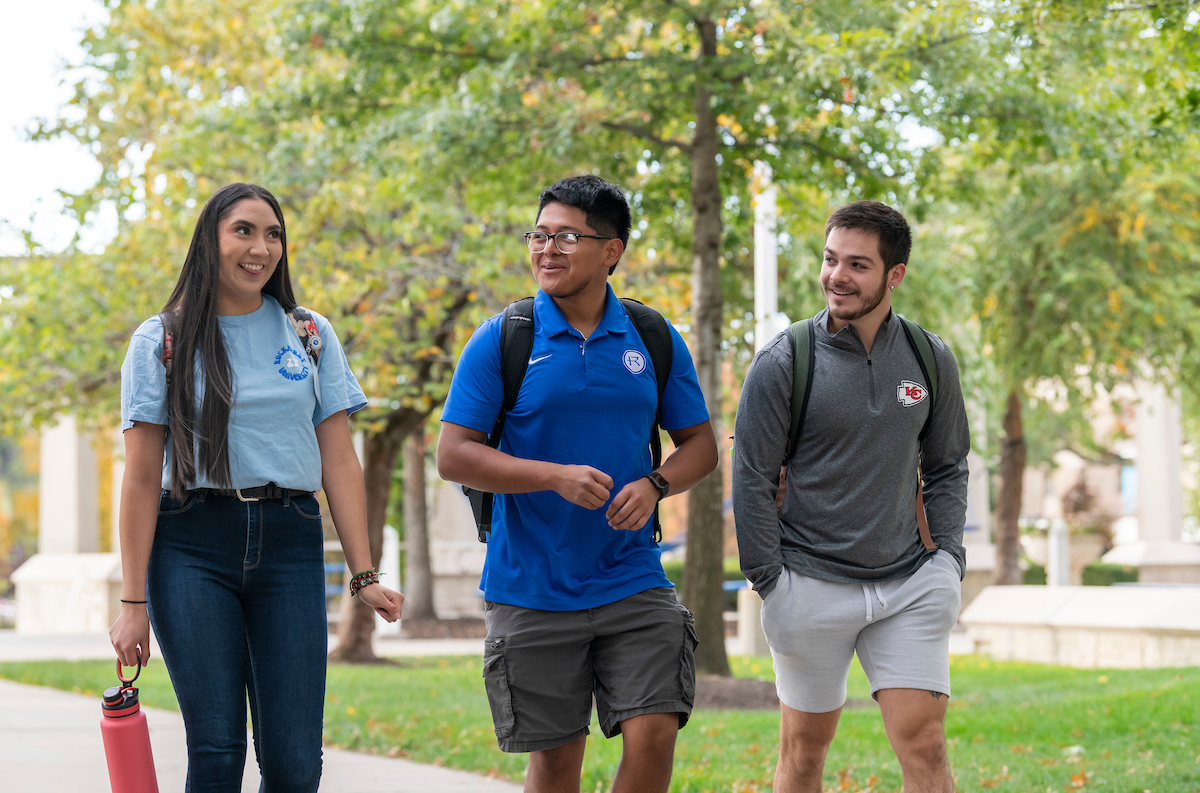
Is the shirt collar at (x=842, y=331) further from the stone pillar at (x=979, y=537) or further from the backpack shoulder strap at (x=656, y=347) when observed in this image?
the stone pillar at (x=979, y=537)

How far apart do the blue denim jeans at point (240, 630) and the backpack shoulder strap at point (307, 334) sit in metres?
0.42

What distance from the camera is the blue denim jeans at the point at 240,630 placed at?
11.0 feet

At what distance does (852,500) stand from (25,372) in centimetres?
1182

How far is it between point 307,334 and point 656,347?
101 centimetres

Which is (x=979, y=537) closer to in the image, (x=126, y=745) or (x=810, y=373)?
(x=810, y=373)

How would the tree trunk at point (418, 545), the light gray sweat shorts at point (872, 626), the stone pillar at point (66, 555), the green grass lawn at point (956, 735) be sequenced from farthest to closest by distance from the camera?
the stone pillar at point (66, 555)
the tree trunk at point (418, 545)
the green grass lawn at point (956, 735)
the light gray sweat shorts at point (872, 626)

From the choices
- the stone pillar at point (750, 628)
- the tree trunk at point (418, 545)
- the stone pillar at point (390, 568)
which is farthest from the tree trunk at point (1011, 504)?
the stone pillar at point (390, 568)

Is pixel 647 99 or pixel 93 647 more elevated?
pixel 647 99

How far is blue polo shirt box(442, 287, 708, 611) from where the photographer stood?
3.56m

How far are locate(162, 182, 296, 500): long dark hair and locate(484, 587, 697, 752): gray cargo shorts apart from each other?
2.98 ft

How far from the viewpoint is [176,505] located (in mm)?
3396

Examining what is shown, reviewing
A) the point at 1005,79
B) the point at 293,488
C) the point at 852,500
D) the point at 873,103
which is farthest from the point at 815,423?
the point at 1005,79

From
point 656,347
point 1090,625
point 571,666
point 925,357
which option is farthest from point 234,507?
point 1090,625

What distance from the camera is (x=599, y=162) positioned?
456 inches
